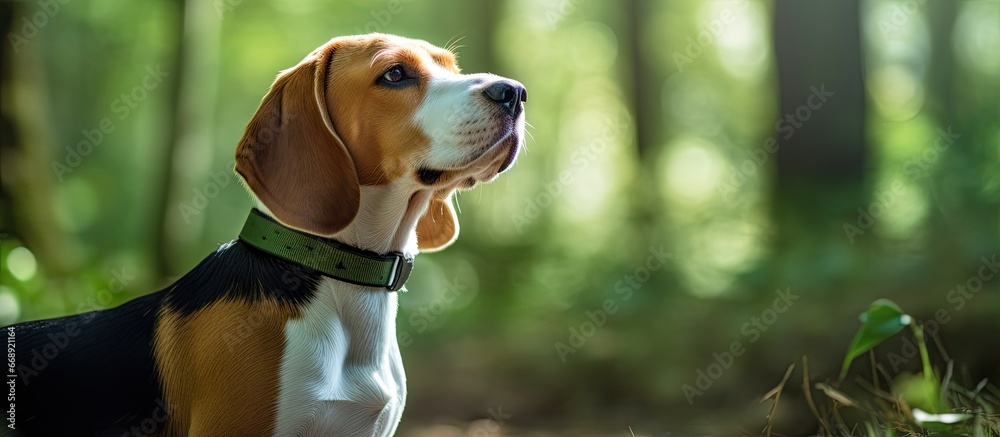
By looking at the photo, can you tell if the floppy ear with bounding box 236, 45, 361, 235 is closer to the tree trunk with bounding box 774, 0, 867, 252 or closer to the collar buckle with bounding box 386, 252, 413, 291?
the collar buckle with bounding box 386, 252, 413, 291

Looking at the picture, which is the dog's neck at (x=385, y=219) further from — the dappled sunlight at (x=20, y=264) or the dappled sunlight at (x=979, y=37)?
the dappled sunlight at (x=979, y=37)

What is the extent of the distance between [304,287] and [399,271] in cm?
38

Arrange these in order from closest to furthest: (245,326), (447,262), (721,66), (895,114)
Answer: (245,326) < (447,262) < (895,114) < (721,66)

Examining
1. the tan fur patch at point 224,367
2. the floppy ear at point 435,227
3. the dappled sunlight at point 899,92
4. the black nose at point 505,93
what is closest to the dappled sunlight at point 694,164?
the dappled sunlight at point 899,92

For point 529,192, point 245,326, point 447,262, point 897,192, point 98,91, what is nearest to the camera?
point 245,326

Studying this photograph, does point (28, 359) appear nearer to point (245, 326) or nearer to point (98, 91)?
point (245, 326)

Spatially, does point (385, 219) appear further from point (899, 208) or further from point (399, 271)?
point (899, 208)

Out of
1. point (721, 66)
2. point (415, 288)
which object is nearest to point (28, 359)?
point (415, 288)

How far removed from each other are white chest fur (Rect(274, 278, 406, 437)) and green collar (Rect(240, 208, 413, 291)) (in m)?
0.04

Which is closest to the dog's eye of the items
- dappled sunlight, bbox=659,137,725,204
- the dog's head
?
the dog's head

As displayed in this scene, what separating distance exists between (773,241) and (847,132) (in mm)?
1289

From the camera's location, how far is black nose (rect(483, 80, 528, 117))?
9.95ft

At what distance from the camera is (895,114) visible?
13.3 metres

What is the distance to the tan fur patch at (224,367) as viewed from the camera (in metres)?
2.64
